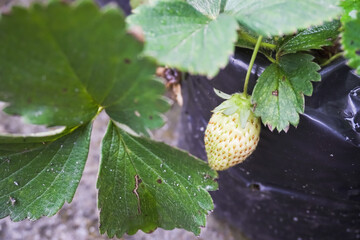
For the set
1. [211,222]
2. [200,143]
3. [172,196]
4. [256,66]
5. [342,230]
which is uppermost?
[256,66]

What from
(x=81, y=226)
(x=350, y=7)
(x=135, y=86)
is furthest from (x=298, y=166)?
(x=81, y=226)

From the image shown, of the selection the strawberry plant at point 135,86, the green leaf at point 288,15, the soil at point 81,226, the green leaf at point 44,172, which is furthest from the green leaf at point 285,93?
the soil at point 81,226

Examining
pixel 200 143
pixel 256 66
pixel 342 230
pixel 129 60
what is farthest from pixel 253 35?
pixel 342 230

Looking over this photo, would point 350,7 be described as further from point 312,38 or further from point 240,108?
point 240,108

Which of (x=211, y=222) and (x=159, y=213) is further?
(x=211, y=222)

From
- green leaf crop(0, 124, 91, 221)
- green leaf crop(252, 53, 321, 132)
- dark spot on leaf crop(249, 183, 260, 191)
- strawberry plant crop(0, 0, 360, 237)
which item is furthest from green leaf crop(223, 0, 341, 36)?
dark spot on leaf crop(249, 183, 260, 191)

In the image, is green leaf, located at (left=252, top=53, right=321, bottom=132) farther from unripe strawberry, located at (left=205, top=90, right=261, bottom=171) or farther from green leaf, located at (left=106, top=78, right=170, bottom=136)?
green leaf, located at (left=106, top=78, right=170, bottom=136)

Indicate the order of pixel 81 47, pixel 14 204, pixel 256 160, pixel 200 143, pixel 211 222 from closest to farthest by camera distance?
1. pixel 81 47
2. pixel 14 204
3. pixel 256 160
4. pixel 200 143
5. pixel 211 222

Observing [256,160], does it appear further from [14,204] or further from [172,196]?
[14,204]
